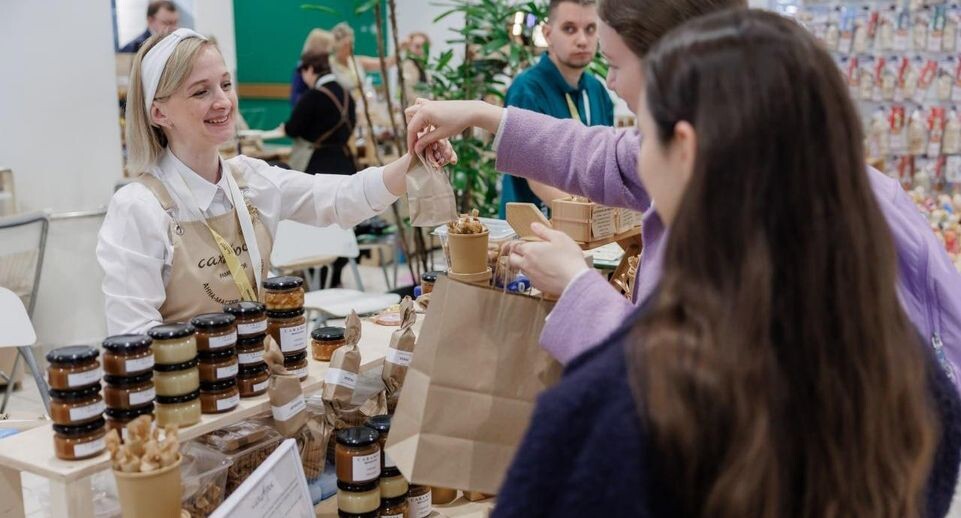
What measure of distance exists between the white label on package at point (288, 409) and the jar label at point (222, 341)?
0.57ft

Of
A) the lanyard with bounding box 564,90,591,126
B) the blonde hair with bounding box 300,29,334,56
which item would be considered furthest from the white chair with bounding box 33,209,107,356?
the lanyard with bounding box 564,90,591,126

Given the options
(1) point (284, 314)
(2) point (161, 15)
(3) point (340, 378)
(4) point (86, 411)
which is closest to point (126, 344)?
(4) point (86, 411)

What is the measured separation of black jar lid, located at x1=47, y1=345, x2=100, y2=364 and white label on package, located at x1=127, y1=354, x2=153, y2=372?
0.05 m

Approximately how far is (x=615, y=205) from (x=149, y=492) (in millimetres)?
1056

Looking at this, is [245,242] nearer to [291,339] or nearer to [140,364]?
[291,339]

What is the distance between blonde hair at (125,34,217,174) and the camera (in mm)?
2123

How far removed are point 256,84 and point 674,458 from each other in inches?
429

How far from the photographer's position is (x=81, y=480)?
144cm

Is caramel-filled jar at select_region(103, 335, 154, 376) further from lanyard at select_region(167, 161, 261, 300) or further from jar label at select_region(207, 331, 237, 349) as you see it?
lanyard at select_region(167, 161, 261, 300)

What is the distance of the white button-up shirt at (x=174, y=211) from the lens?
191 centimetres

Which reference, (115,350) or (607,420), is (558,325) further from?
(115,350)

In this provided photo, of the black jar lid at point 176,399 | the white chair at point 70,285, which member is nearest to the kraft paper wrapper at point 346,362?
the black jar lid at point 176,399

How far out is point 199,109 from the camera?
213cm

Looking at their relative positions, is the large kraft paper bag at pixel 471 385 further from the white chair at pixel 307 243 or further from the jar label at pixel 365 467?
the white chair at pixel 307 243
